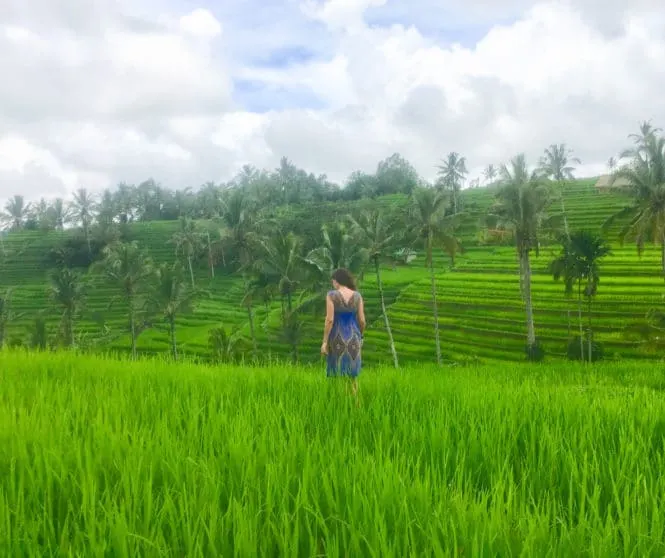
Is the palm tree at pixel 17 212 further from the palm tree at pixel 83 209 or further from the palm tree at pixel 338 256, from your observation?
the palm tree at pixel 338 256

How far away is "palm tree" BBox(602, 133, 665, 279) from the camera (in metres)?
31.6

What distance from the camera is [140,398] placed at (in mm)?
5176

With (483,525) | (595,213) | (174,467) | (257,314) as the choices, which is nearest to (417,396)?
(174,467)

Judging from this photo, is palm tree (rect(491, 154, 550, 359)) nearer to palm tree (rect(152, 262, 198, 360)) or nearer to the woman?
palm tree (rect(152, 262, 198, 360))

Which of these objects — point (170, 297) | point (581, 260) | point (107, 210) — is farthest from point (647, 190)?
point (107, 210)

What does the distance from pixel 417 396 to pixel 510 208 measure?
102ft

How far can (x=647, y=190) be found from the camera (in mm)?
32531

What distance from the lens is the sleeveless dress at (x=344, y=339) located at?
6.63 meters

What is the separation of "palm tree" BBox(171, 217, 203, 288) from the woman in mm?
58560

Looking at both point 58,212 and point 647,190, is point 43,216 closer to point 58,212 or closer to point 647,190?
point 58,212

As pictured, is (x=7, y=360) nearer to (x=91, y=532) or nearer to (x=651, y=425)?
(x=91, y=532)

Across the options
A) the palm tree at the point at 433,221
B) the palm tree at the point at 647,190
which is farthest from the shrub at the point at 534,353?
the palm tree at the point at 647,190

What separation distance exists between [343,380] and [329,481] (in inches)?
138

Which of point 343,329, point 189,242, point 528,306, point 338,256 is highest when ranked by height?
point 189,242
